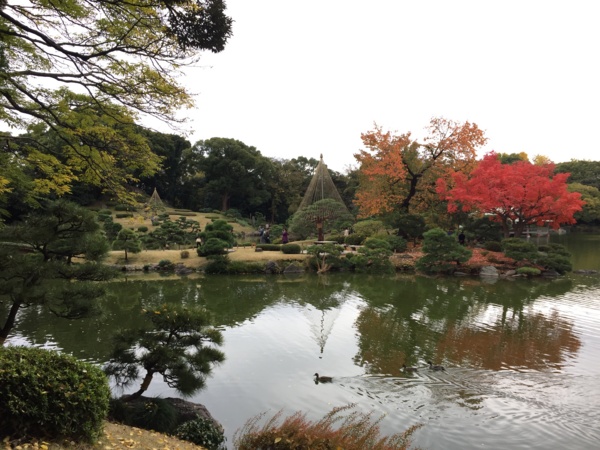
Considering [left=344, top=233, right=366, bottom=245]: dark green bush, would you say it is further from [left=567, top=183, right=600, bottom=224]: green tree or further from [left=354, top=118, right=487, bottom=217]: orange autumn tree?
[left=567, top=183, right=600, bottom=224]: green tree

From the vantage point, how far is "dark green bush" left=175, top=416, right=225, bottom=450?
478cm

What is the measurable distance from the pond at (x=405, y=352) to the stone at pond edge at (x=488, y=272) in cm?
279

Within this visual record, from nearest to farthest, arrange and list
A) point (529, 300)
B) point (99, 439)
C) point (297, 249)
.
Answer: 1. point (99, 439)
2. point (529, 300)
3. point (297, 249)

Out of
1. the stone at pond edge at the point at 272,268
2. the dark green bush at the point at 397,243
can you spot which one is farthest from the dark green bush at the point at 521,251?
the stone at pond edge at the point at 272,268

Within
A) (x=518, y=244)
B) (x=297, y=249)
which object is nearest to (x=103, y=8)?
(x=297, y=249)

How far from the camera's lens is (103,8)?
5.66 meters

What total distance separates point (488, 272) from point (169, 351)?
16324mm

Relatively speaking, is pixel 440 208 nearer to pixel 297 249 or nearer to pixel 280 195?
pixel 297 249

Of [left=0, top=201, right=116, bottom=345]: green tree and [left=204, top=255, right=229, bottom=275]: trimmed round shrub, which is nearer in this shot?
[left=0, top=201, right=116, bottom=345]: green tree

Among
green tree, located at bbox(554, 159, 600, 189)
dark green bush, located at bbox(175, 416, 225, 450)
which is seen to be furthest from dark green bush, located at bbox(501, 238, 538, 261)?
green tree, located at bbox(554, 159, 600, 189)

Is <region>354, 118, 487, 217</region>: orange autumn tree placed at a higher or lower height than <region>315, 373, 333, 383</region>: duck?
higher

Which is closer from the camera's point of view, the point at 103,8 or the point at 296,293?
the point at 103,8

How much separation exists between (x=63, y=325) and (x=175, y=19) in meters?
7.66

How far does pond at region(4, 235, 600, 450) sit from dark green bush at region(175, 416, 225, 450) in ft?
1.16
